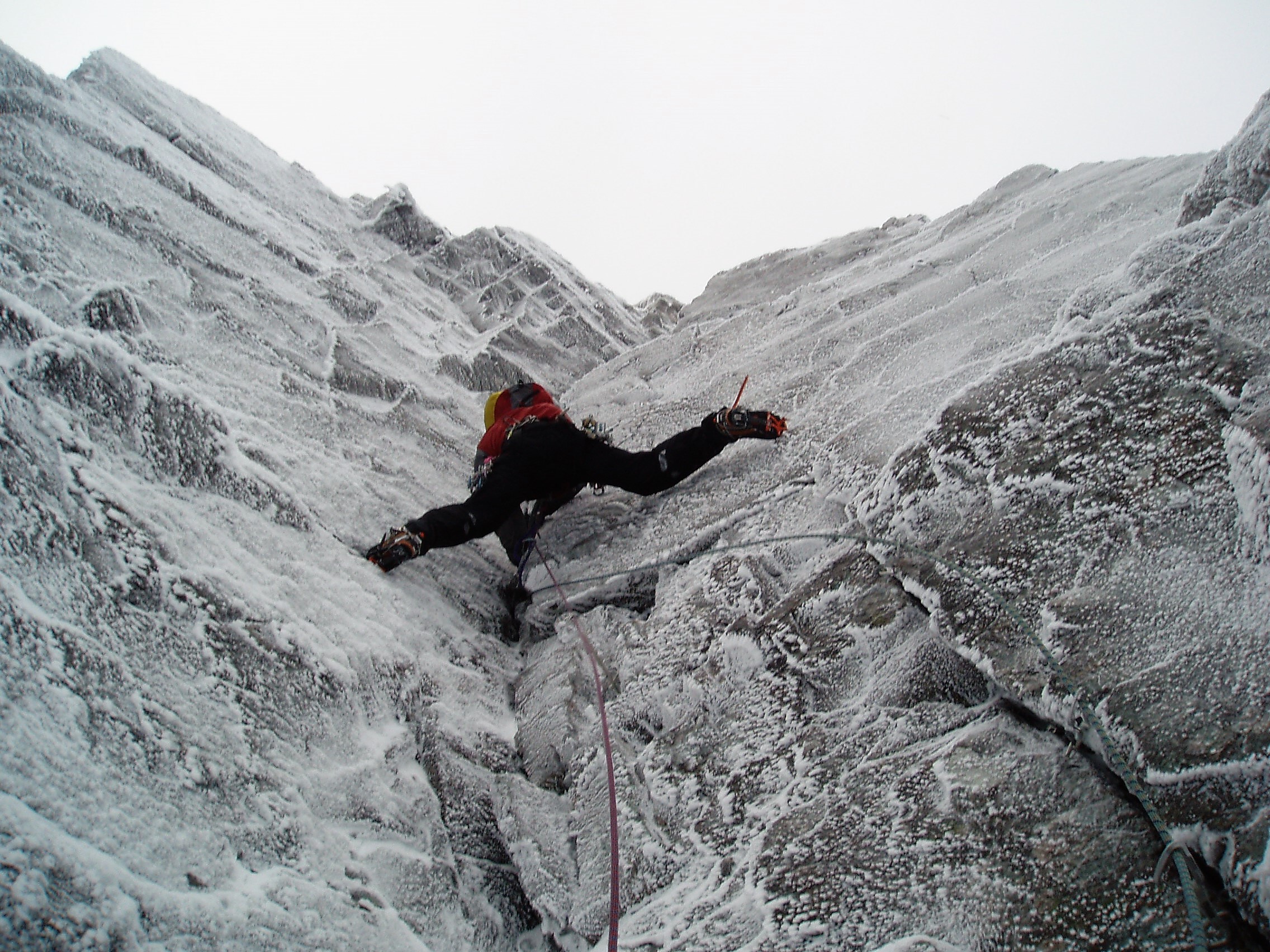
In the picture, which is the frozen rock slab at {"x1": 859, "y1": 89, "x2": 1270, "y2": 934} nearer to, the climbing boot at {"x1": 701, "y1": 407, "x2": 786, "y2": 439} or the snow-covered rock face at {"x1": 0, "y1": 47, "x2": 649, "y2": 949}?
the climbing boot at {"x1": 701, "y1": 407, "x2": 786, "y2": 439}

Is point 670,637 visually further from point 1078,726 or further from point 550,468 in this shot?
point 1078,726

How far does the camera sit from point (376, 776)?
201cm

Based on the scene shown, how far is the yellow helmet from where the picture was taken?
3566 millimetres

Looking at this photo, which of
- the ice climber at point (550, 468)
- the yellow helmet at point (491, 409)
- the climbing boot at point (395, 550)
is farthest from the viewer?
the yellow helmet at point (491, 409)

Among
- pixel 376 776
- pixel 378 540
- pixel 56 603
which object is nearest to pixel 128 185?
pixel 378 540

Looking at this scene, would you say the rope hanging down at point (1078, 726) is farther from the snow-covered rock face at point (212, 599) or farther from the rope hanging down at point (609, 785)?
the snow-covered rock face at point (212, 599)

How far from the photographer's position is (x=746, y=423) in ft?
9.83

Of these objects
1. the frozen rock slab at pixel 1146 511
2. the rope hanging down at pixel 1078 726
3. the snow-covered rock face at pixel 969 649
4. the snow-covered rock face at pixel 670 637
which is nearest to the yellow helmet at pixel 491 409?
the snow-covered rock face at pixel 670 637

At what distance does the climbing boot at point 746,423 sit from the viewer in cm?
300

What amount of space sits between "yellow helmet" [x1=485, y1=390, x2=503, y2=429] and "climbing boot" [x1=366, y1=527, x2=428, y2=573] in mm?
947

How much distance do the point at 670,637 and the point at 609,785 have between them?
1.83ft

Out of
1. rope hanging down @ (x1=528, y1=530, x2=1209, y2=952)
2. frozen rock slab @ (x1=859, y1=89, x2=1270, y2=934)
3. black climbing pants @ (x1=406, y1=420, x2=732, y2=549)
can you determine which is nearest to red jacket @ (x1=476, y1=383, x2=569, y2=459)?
black climbing pants @ (x1=406, y1=420, x2=732, y2=549)

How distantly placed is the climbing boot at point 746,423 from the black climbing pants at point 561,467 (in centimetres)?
4

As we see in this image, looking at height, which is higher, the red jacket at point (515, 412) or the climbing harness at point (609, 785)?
the red jacket at point (515, 412)
